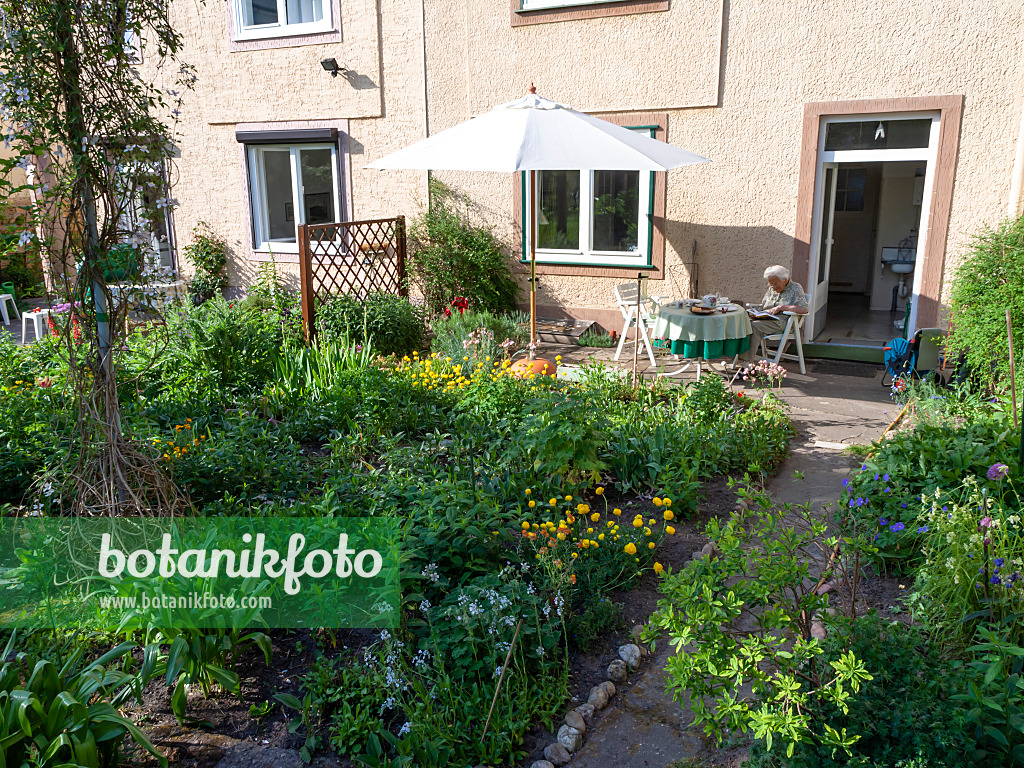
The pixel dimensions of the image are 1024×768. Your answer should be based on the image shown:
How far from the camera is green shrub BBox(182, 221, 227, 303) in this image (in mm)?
11281

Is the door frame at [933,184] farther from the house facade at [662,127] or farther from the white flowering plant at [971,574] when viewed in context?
the white flowering plant at [971,574]

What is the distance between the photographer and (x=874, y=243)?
1092cm

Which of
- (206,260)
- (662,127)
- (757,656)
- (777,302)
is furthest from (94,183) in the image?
(206,260)

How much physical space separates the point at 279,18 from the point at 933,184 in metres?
8.20

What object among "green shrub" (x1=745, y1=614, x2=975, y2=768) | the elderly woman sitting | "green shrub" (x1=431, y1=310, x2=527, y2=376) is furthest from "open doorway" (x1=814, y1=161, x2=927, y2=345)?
"green shrub" (x1=745, y1=614, x2=975, y2=768)

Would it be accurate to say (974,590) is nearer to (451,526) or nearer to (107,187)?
(451,526)

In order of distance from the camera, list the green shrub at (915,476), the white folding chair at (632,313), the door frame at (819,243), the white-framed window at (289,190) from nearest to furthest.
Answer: the green shrub at (915,476) → the white folding chair at (632,313) → the door frame at (819,243) → the white-framed window at (289,190)

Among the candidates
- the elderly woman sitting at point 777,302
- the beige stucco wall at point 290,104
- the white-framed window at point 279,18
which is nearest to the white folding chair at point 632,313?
the elderly woman sitting at point 777,302

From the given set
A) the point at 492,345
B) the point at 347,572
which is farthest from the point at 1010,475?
the point at 492,345

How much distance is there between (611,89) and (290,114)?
447 cm

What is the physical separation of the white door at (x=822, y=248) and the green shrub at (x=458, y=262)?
3.41 metres

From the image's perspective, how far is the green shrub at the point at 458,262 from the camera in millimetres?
9445

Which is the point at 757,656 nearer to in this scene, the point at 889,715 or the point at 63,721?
the point at 889,715

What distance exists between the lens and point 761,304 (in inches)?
319
